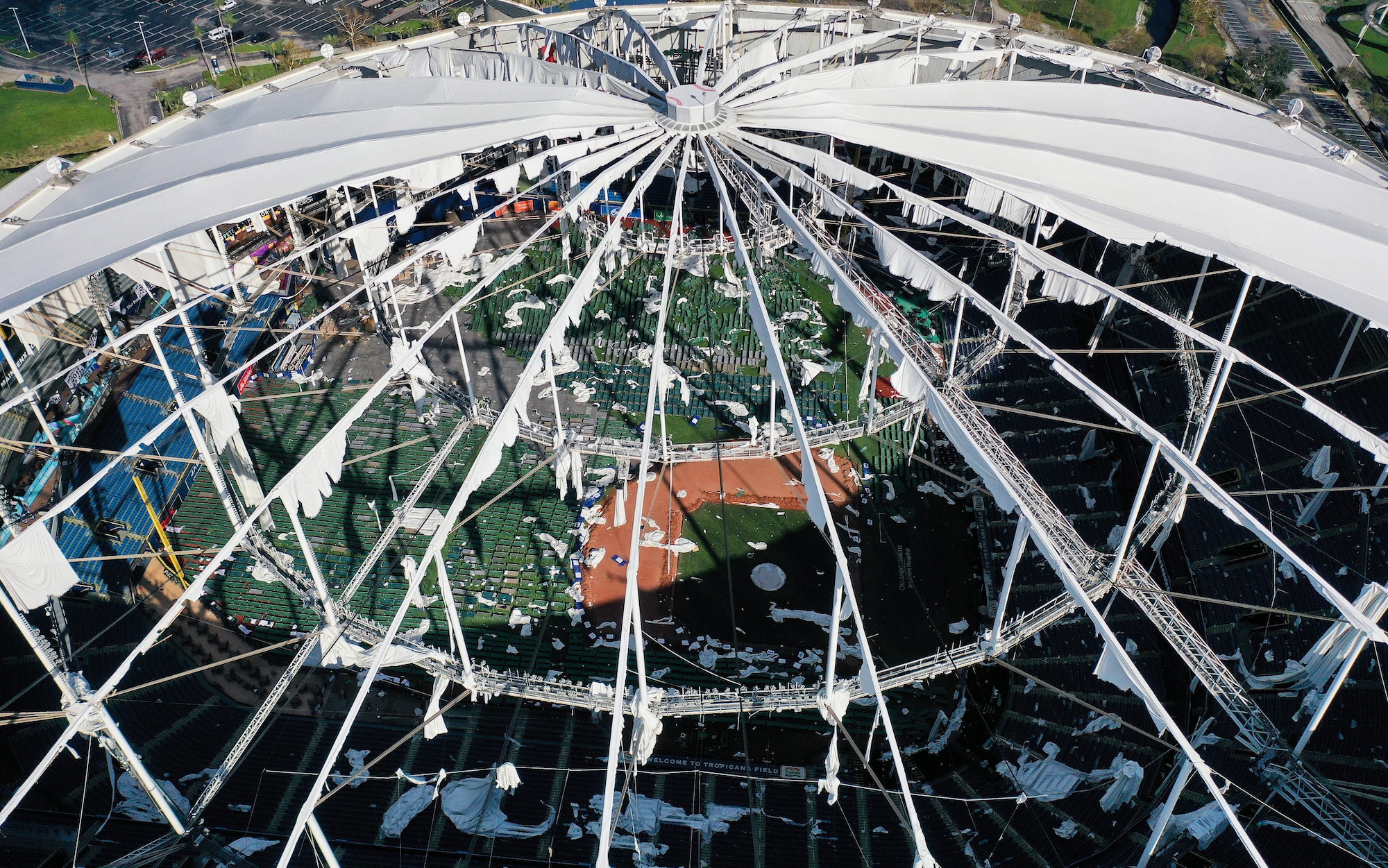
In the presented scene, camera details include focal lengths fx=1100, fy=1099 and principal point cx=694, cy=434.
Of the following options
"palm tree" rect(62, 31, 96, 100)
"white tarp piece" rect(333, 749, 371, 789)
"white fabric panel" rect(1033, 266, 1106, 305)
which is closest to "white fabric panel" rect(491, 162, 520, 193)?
"white fabric panel" rect(1033, 266, 1106, 305)

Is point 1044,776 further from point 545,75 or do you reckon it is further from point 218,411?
point 545,75

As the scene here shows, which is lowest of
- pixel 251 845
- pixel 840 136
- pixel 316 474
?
pixel 251 845

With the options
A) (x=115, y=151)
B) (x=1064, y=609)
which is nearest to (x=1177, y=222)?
(x=1064, y=609)

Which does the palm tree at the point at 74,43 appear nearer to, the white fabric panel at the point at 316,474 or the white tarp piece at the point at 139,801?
the white fabric panel at the point at 316,474

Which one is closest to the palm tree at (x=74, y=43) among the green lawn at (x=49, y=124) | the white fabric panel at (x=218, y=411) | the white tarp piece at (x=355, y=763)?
the green lawn at (x=49, y=124)

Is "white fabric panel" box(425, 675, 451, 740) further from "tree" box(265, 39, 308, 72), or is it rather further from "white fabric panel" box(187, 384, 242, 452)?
"tree" box(265, 39, 308, 72)

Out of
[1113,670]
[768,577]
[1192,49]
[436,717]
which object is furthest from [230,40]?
[1113,670]

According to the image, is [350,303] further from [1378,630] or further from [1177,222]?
[1378,630]
